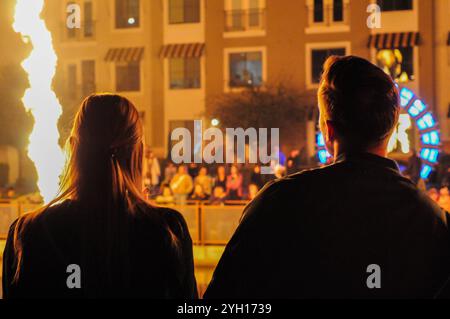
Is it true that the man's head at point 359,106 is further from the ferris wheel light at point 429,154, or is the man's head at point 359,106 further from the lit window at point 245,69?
the lit window at point 245,69

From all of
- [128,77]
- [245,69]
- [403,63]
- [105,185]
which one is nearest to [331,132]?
[105,185]

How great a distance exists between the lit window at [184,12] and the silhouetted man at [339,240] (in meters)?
23.1

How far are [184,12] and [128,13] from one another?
214cm

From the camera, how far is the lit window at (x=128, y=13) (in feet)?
80.5

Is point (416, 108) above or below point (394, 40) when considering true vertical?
below

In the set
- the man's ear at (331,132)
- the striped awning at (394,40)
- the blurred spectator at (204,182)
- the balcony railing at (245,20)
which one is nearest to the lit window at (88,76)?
the balcony railing at (245,20)

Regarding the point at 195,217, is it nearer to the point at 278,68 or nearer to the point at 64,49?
the point at 278,68

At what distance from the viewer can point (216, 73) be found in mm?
23734

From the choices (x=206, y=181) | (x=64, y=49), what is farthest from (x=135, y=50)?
(x=206, y=181)

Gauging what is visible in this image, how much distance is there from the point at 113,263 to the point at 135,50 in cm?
2263

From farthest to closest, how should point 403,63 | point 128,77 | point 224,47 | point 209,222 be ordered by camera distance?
point 128,77
point 224,47
point 403,63
point 209,222

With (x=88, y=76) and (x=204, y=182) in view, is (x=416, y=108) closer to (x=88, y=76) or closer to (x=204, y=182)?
(x=204, y=182)

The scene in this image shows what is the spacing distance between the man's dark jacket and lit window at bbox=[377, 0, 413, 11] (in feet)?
71.1

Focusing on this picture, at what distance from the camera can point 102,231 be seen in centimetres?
210
